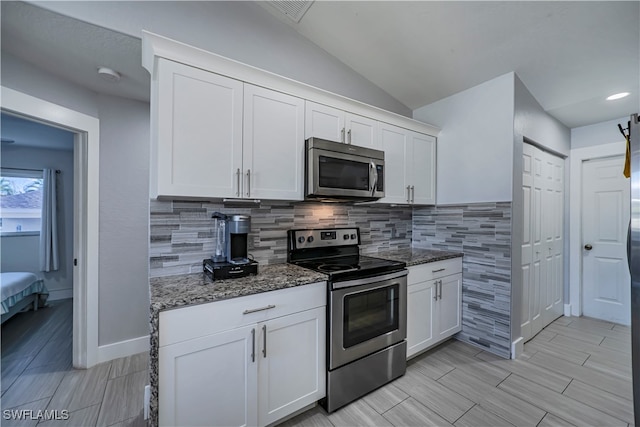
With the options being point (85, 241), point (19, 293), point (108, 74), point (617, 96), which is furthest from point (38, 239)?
point (617, 96)

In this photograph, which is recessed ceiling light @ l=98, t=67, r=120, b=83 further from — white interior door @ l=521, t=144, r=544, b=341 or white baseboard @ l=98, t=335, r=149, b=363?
white interior door @ l=521, t=144, r=544, b=341

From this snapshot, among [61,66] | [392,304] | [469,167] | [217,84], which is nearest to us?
[217,84]

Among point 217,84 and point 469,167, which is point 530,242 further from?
point 217,84

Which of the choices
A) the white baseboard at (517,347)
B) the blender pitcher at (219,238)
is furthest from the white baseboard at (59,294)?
the white baseboard at (517,347)

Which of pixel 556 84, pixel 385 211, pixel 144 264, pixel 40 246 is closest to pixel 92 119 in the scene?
pixel 144 264

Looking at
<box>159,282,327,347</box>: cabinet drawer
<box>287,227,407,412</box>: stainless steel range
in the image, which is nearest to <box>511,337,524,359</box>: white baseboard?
<box>287,227,407,412</box>: stainless steel range

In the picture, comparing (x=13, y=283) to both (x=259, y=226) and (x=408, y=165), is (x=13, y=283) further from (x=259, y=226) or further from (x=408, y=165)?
(x=408, y=165)

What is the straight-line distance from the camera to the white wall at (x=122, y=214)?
2330mm

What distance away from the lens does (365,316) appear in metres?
1.89

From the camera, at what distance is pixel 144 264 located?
2504 millimetres

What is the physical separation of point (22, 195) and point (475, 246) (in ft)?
20.4

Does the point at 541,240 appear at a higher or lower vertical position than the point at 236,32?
lower

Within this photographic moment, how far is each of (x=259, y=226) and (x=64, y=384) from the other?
74.4 inches

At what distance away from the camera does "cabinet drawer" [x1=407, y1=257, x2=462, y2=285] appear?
2.24 metres
